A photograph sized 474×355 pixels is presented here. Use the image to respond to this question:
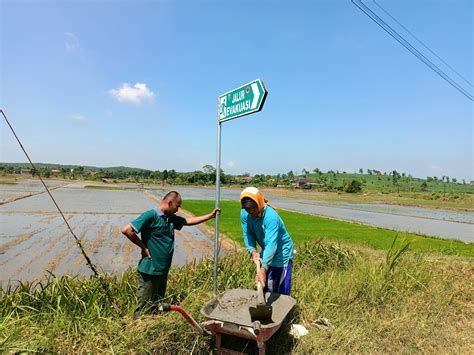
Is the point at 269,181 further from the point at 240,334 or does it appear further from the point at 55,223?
the point at 240,334

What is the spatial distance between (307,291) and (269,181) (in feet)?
236

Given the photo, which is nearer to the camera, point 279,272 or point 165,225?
point 165,225

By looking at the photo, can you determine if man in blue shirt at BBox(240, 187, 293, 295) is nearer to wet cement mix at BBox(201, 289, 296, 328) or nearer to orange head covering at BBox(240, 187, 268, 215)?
orange head covering at BBox(240, 187, 268, 215)

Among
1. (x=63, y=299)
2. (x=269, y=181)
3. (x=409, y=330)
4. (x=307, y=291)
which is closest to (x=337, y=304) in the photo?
(x=307, y=291)

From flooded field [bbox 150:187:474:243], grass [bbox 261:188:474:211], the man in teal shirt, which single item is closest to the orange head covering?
the man in teal shirt

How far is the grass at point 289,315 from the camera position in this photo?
2.36m

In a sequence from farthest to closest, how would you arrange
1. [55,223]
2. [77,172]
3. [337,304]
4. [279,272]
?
[77,172] < [55,223] < [337,304] < [279,272]

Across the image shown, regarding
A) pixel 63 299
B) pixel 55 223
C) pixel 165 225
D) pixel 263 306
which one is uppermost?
pixel 165 225

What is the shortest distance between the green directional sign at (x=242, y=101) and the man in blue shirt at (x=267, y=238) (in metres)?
0.67

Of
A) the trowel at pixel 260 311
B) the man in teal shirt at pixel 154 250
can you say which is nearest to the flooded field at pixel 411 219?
the trowel at pixel 260 311

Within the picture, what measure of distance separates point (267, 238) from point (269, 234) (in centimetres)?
4

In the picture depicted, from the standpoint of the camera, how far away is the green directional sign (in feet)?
8.18

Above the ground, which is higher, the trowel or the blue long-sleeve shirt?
the blue long-sleeve shirt

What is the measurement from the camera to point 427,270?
179 inches
